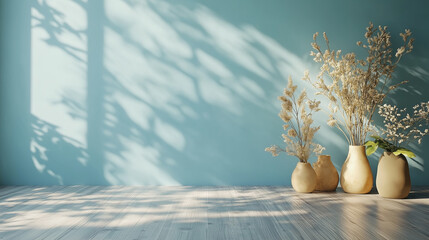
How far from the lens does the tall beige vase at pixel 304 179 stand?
2.99m

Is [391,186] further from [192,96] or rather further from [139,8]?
[139,8]

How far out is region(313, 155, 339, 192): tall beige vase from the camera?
308cm

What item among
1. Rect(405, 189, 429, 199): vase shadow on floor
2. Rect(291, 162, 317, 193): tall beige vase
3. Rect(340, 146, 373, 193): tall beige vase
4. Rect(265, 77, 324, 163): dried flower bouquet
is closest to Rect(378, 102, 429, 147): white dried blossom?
Rect(340, 146, 373, 193): tall beige vase

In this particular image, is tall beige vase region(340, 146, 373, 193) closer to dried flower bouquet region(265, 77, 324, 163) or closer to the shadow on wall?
dried flower bouquet region(265, 77, 324, 163)

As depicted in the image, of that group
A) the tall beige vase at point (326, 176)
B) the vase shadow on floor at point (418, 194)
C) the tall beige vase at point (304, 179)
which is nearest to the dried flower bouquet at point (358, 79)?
the tall beige vase at point (326, 176)

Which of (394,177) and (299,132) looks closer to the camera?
(394,177)

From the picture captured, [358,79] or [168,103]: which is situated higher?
[358,79]

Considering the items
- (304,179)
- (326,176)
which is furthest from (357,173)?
(304,179)

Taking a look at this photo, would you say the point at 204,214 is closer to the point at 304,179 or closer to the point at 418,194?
the point at 304,179

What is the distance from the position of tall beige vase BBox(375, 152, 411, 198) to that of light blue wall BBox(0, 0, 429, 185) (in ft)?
1.58

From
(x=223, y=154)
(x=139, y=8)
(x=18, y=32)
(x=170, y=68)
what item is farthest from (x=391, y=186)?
(x=18, y=32)

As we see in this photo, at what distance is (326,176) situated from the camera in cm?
308

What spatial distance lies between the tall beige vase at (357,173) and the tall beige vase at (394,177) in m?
0.15

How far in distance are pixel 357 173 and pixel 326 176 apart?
225 millimetres
